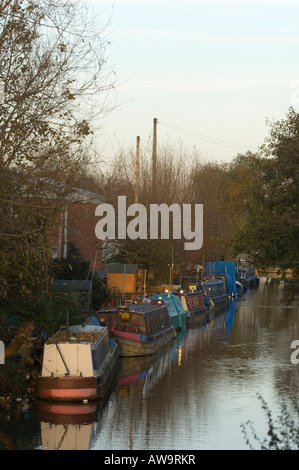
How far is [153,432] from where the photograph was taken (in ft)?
61.4

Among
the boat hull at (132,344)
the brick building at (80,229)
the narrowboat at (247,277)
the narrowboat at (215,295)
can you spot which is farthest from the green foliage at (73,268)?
the narrowboat at (247,277)

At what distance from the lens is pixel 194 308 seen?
45.0m

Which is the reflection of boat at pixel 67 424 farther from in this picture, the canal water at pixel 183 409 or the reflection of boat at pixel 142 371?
the reflection of boat at pixel 142 371

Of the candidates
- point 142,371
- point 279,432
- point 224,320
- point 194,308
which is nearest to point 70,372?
point 279,432

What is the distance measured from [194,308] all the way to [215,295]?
420 inches

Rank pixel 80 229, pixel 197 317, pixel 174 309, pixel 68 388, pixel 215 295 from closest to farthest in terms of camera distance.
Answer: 1. pixel 68 388
2. pixel 80 229
3. pixel 174 309
4. pixel 197 317
5. pixel 215 295

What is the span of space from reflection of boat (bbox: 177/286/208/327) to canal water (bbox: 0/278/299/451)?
8038 mm

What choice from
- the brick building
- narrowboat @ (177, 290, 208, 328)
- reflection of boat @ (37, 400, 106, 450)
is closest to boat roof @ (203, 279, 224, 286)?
narrowboat @ (177, 290, 208, 328)

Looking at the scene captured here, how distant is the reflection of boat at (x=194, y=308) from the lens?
43312 millimetres

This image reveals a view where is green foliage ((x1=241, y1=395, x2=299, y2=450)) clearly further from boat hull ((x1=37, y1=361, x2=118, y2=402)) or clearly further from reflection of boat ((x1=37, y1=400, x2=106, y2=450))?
boat hull ((x1=37, y1=361, x2=118, y2=402))

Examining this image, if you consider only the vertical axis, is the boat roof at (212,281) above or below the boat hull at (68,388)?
above

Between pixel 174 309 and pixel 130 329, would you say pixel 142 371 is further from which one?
pixel 174 309
